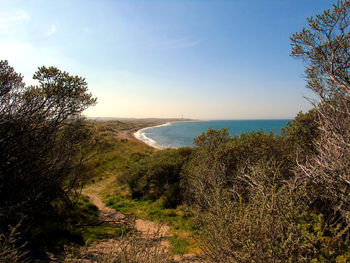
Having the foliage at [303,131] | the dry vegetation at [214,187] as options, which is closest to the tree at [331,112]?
the dry vegetation at [214,187]

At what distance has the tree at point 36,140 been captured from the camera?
274 inches

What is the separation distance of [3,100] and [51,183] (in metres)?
4.10

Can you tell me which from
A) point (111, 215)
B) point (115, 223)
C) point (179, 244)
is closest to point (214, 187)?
point (179, 244)

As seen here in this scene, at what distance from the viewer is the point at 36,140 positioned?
26.5ft

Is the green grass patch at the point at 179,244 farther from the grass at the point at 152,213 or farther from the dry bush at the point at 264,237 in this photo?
the dry bush at the point at 264,237

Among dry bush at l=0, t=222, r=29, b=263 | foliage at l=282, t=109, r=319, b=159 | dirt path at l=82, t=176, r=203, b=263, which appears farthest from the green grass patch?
foliage at l=282, t=109, r=319, b=159

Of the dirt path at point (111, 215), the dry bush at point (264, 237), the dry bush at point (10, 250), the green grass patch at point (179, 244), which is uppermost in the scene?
the dry bush at point (264, 237)

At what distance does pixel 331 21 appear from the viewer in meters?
6.31

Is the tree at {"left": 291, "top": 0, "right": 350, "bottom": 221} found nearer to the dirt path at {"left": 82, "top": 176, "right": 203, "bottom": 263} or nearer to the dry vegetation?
the dry vegetation

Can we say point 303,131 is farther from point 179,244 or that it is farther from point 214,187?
point 179,244

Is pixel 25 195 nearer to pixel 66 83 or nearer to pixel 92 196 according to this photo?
pixel 66 83

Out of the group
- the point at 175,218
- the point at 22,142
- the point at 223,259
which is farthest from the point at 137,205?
the point at 223,259

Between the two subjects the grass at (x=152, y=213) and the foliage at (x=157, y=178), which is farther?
the foliage at (x=157, y=178)

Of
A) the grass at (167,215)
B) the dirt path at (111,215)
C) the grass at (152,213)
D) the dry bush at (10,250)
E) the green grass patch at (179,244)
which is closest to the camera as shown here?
the dry bush at (10,250)
